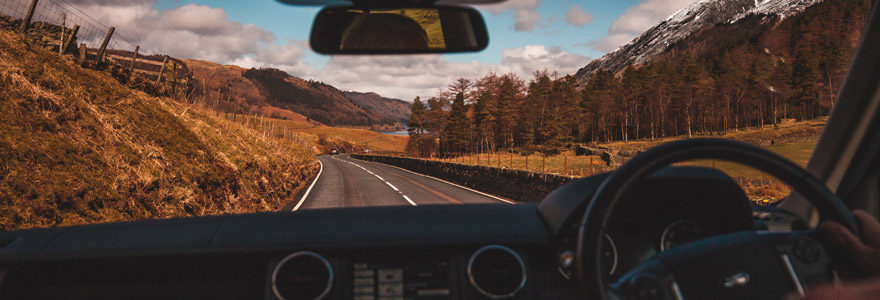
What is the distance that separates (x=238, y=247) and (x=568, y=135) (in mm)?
74971

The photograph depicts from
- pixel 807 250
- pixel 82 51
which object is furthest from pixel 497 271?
pixel 82 51

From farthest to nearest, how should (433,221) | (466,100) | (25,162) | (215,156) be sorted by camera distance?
(466,100)
(215,156)
(25,162)
(433,221)

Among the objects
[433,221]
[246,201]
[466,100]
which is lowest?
[246,201]

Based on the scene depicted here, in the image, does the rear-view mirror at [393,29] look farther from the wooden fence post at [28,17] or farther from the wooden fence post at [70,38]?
the wooden fence post at [70,38]

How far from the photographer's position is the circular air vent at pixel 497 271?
6.55 feet

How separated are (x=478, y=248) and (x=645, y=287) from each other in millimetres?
770

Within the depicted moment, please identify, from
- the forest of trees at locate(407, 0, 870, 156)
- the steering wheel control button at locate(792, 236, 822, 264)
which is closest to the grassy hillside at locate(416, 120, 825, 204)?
the steering wheel control button at locate(792, 236, 822, 264)

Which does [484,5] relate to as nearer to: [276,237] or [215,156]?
[276,237]

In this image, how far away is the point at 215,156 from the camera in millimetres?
12203

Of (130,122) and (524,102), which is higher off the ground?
(524,102)

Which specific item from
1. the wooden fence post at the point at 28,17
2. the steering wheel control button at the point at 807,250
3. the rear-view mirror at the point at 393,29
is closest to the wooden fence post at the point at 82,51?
the wooden fence post at the point at 28,17

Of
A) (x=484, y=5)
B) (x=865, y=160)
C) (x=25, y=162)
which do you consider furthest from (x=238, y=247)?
(x=25, y=162)

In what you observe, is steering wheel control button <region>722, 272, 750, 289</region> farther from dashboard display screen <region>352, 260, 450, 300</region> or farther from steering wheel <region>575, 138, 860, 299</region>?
dashboard display screen <region>352, 260, 450, 300</region>

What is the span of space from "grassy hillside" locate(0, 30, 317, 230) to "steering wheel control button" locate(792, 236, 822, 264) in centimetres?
774
